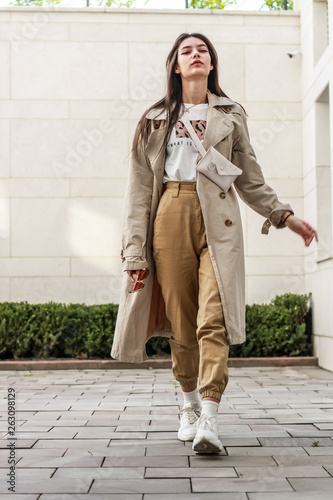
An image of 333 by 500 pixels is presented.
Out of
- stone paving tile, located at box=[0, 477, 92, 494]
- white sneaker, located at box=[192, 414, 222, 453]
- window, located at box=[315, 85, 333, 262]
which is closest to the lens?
stone paving tile, located at box=[0, 477, 92, 494]

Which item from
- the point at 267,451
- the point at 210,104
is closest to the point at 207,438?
the point at 267,451

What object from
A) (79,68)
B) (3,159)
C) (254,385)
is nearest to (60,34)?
(79,68)

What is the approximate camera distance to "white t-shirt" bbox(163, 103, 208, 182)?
12.0 ft

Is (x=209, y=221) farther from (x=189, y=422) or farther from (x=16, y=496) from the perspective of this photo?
(x=16, y=496)

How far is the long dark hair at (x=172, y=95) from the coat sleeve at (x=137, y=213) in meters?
0.08

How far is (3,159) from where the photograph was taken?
9883 millimetres

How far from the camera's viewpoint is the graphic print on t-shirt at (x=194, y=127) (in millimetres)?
3717

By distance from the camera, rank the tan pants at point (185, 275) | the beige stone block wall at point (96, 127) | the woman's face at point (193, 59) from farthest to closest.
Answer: the beige stone block wall at point (96, 127), the woman's face at point (193, 59), the tan pants at point (185, 275)

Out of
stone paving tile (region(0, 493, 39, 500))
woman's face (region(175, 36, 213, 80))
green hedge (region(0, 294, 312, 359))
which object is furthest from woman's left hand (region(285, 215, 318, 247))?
green hedge (region(0, 294, 312, 359))

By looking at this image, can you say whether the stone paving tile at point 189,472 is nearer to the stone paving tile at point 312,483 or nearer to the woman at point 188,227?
the stone paving tile at point 312,483

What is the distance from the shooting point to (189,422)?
376 cm
